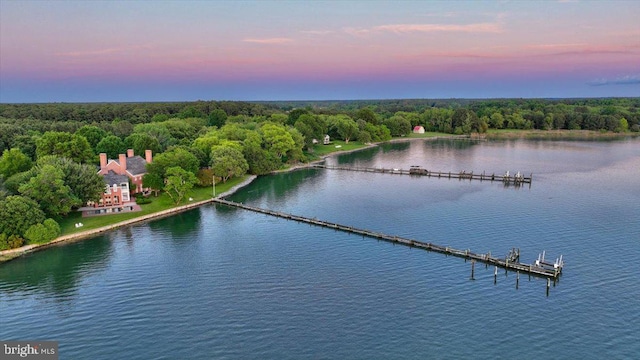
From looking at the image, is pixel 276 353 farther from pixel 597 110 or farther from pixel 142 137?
pixel 597 110

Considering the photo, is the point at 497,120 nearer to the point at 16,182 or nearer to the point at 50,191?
the point at 50,191

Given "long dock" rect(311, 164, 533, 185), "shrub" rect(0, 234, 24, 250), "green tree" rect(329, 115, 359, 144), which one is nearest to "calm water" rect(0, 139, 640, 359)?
"shrub" rect(0, 234, 24, 250)

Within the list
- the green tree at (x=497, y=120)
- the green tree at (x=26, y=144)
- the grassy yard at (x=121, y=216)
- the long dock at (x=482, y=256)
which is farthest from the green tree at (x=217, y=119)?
the green tree at (x=497, y=120)

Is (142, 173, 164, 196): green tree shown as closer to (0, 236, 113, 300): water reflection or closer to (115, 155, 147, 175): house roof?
(115, 155, 147, 175): house roof

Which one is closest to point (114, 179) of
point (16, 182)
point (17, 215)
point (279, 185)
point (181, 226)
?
point (16, 182)

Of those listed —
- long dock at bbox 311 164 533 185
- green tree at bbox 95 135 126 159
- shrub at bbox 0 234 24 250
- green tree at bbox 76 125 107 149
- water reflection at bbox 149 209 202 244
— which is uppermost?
green tree at bbox 76 125 107 149

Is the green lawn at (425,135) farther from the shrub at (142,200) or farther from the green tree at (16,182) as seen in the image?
the green tree at (16,182)
